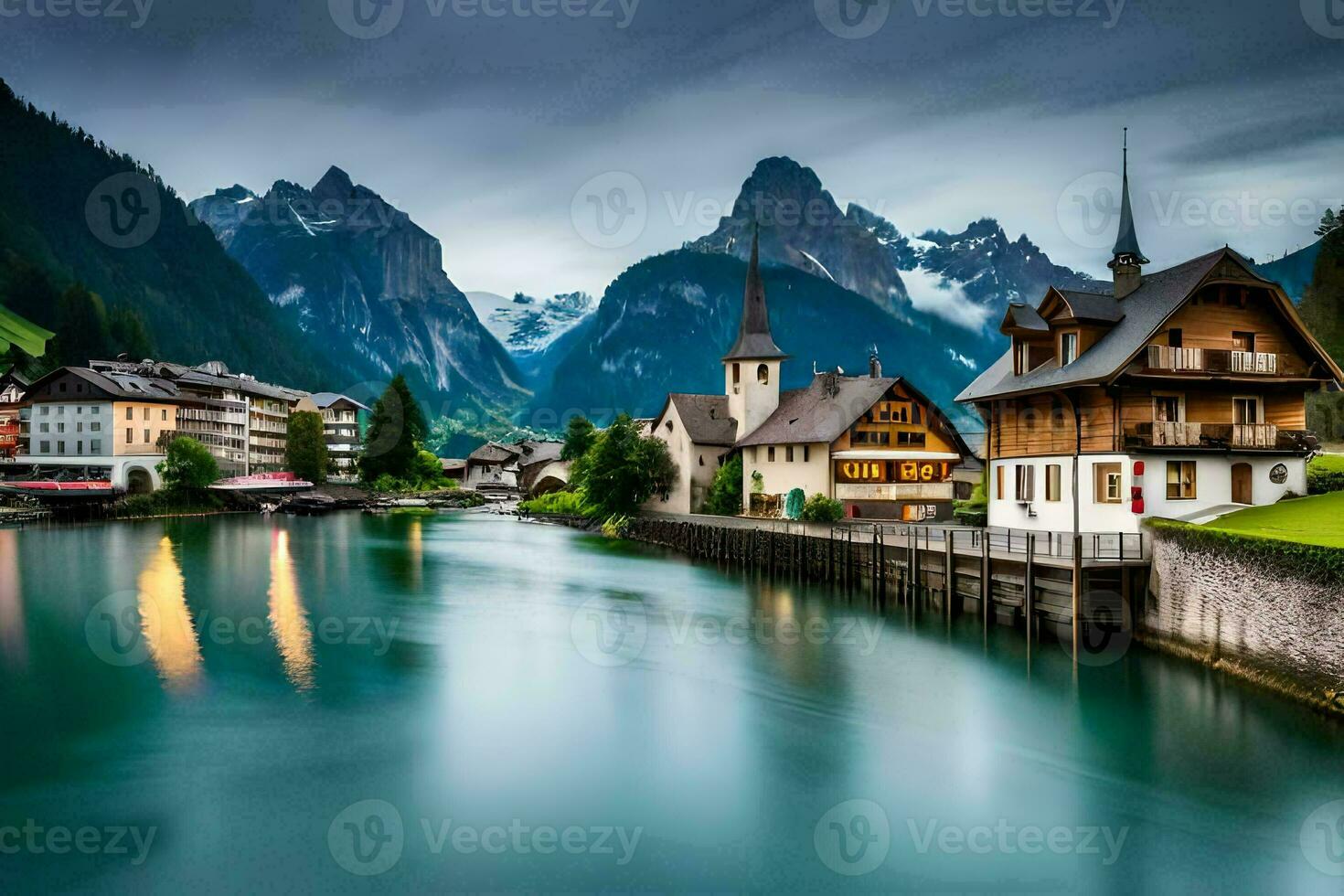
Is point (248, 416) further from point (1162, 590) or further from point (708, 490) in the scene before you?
point (1162, 590)

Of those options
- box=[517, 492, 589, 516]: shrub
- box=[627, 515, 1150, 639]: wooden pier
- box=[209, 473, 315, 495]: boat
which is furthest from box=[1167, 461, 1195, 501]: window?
box=[209, 473, 315, 495]: boat

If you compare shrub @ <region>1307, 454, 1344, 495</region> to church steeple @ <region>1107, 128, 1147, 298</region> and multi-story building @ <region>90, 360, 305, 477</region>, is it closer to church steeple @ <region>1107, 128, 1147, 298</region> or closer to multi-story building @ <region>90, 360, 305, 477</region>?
church steeple @ <region>1107, 128, 1147, 298</region>

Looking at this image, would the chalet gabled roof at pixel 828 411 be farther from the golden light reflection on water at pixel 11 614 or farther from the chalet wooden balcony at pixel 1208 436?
the golden light reflection on water at pixel 11 614

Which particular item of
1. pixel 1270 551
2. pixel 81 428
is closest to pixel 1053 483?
pixel 1270 551

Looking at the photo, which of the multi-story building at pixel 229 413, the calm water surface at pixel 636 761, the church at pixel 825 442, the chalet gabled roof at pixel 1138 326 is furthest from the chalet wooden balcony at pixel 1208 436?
the multi-story building at pixel 229 413

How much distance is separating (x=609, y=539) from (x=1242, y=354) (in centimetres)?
4751

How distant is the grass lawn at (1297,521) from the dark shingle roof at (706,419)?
140ft

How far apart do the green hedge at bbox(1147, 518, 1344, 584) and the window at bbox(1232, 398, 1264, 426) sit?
7791mm

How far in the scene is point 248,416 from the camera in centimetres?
12588

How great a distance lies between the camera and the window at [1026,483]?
34.8m

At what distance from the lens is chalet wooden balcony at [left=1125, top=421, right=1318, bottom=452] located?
29969mm

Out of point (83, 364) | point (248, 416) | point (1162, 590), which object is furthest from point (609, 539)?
point (83, 364)

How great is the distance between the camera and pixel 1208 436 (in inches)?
1192

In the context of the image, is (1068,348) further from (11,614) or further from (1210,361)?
(11,614)
